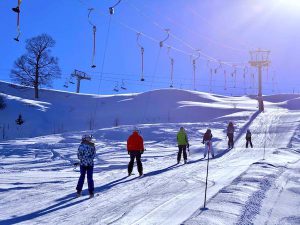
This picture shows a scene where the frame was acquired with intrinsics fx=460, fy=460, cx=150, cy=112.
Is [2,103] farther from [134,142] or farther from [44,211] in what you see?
[44,211]

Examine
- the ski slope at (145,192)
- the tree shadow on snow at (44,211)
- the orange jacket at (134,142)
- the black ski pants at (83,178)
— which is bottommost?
the tree shadow on snow at (44,211)

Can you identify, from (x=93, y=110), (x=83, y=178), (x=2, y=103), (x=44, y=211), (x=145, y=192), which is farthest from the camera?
(x=93, y=110)

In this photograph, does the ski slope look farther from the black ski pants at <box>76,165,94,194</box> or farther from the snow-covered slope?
the snow-covered slope

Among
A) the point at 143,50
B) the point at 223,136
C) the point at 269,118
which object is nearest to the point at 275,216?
the point at 143,50

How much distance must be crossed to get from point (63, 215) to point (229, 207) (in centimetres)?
357

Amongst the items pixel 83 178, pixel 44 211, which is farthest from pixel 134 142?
pixel 44 211

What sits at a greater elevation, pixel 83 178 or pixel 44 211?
pixel 83 178

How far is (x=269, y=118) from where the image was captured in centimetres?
5469

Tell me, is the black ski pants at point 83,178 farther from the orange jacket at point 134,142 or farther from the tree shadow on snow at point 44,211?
the orange jacket at point 134,142

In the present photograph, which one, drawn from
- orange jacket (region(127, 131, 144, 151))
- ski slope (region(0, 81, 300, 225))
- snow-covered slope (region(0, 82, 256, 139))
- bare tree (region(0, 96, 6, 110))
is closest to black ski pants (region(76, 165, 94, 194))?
ski slope (region(0, 81, 300, 225))

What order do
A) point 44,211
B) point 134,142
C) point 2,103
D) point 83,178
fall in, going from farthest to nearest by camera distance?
1. point 2,103
2. point 134,142
3. point 83,178
4. point 44,211

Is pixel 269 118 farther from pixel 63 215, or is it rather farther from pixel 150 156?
pixel 63 215

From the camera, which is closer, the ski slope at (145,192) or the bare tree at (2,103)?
the ski slope at (145,192)

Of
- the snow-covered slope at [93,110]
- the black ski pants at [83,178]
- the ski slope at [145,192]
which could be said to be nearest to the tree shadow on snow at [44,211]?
the ski slope at [145,192]
